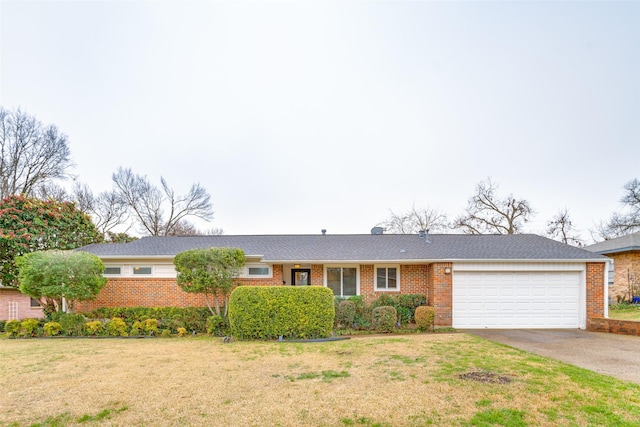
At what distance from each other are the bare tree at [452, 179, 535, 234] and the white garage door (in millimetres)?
19108

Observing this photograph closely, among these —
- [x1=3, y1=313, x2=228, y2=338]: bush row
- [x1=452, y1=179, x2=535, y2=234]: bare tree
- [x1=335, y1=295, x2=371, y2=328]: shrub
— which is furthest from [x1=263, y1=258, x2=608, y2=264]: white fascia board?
[x1=452, y1=179, x2=535, y2=234]: bare tree

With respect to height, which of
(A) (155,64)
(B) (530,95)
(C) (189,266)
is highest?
(A) (155,64)

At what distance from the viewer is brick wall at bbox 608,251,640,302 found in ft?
54.3

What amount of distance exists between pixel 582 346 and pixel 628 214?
25417 millimetres

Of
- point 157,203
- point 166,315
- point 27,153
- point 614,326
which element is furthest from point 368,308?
point 157,203

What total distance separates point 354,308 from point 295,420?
7.78 meters

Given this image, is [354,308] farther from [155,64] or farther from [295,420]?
[155,64]

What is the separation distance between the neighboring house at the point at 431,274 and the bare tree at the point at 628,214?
17320 millimetres

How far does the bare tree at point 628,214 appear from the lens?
25547 millimetres

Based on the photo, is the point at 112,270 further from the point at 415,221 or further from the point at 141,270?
the point at 415,221

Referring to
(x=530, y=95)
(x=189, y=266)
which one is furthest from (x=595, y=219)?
(x=189, y=266)

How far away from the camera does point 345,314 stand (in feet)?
38.8

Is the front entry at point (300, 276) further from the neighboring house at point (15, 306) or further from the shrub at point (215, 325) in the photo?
the neighboring house at point (15, 306)

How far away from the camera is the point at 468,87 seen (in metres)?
14.5
